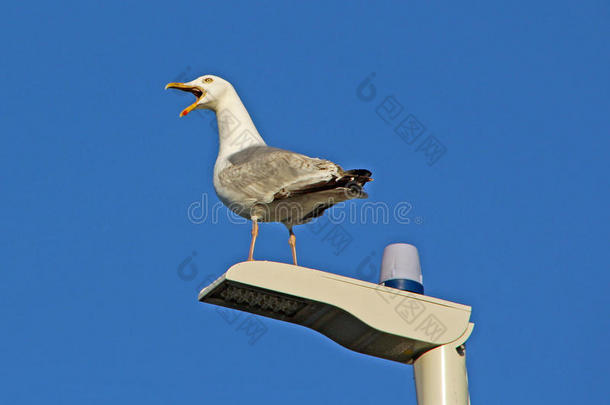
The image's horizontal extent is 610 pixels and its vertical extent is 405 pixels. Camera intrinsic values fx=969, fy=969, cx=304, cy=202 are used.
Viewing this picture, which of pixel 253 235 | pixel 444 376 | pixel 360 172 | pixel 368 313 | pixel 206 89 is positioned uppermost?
pixel 206 89

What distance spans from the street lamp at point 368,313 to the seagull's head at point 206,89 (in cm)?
257

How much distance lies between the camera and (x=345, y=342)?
6.67 metres

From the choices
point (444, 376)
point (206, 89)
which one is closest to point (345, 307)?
point (444, 376)

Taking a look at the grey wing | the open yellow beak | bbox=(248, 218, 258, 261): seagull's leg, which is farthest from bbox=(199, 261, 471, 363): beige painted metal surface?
the open yellow beak

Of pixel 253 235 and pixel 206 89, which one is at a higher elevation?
pixel 206 89

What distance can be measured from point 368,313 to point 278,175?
1473 millimetres

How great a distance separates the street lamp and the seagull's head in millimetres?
2573

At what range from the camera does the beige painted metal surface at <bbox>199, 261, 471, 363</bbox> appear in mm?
6098

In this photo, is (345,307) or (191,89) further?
(191,89)

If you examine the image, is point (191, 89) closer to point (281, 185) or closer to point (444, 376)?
point (281, 185)

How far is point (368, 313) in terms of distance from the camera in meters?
6.33

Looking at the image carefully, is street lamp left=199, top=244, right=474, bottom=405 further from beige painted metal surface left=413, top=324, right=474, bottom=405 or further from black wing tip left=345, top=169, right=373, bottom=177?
black wing tip left=345, top=169, right=373, bottom=177

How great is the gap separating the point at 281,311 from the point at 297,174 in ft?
4.24

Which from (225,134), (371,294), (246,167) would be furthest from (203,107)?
(371,294)
